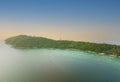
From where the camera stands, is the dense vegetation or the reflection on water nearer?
the reflection on water

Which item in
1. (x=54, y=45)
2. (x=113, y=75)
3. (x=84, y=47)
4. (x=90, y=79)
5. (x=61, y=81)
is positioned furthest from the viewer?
(x=54, y=45)

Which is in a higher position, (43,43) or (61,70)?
(43,43)

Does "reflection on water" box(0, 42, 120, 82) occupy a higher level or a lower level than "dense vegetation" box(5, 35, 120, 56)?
lower

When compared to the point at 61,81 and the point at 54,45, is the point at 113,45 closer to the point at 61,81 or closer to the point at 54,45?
the point at 54,45

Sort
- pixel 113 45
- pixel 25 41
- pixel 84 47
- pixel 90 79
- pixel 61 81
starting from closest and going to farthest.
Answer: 1. pixel 61 81
2. pixel 90 79
3. pixel 113 45
4. pixel 84 47
5. pixel 25 41

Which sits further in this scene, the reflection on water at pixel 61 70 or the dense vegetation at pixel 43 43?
the dense vegetation at pixel 43 43

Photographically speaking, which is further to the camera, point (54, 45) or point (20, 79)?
point (54, 45)

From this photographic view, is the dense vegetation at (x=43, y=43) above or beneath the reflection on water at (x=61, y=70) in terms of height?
above

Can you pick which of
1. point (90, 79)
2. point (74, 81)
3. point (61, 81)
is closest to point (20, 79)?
point (61, 81)

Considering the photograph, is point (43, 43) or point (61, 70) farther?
point (43, 43)
